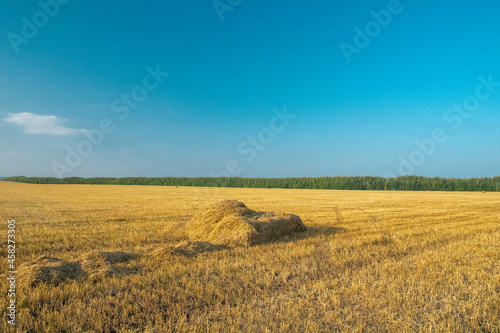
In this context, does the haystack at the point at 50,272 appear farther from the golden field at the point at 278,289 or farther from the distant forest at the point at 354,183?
the distant forest at the point at 354,183

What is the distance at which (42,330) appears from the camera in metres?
3.82

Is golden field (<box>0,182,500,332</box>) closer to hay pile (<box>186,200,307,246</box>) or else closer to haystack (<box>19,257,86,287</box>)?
haystack (<box>19,257,86,287</box>)

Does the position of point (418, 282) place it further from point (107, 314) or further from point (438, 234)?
point (438, 234)

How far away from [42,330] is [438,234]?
11.9 metres

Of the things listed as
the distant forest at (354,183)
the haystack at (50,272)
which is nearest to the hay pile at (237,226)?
the haystack at (50,272)

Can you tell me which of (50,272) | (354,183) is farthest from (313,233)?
(354,183)

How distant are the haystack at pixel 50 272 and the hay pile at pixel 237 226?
→ 159 inches

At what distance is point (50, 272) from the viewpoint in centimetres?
545

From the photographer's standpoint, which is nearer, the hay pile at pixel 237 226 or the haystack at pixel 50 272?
the haystack at pixel 50 272

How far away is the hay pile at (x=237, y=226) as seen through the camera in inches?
363

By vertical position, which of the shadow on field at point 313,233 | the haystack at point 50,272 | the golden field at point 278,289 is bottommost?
the shadow on field at point 313,233

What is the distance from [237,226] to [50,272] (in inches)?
215

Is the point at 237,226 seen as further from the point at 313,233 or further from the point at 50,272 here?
the point at 50,272

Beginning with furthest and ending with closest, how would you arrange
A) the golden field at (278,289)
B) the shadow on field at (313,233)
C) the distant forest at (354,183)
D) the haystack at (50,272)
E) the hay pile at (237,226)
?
the distant forest at (354,183), the shadow on field at (313,233), the hay pile at (237,226), the haystack at (50,272), the golden field at (278,289)
